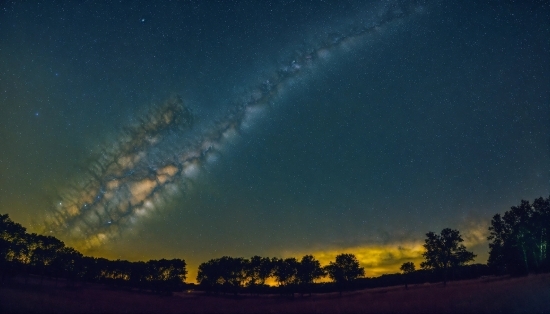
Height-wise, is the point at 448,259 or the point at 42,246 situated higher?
the point at 42,246

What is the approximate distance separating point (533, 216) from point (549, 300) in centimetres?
5950

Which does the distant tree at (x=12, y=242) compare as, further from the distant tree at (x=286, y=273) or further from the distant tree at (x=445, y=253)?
the distant tree at (x=445, y=253)

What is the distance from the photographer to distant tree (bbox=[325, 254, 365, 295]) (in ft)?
287

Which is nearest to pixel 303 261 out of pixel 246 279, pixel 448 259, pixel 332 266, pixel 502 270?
pixel 332 266

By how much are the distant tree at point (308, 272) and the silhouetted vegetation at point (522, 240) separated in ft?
146

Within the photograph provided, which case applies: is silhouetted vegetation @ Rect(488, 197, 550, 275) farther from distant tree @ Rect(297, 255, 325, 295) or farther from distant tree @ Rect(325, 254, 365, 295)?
distant tree @ Rect(297, 255, 325, 295)

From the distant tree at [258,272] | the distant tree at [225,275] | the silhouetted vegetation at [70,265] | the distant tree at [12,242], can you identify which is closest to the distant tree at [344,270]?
the distant tree at [258,272]

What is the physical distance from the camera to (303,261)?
314 ft

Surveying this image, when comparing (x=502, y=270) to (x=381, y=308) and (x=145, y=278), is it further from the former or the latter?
(x=145, y=278)

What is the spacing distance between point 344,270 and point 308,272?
11.1 meters

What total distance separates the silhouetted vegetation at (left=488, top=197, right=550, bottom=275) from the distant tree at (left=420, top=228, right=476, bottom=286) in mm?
6133

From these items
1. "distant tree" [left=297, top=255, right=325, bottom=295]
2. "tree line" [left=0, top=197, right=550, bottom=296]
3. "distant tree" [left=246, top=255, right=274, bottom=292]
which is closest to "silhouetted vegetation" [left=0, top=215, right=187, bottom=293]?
"tree line" [left=0, top=197, right=550, bottom=296]

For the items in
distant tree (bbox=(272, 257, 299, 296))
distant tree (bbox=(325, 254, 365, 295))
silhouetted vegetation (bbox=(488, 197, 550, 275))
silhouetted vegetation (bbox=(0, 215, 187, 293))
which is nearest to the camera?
silhouetted vegetation (bbox=(488, 197, 550, 275))

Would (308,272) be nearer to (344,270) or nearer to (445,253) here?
(344,270)
